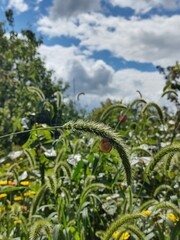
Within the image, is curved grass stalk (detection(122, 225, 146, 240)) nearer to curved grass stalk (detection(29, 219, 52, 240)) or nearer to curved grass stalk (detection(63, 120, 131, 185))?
curved grass stalk (detection(63, 120, 131, 185))

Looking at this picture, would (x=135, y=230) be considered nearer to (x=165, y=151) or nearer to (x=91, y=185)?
(x=165, y=151)

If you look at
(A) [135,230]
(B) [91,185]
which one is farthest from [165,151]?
(B) [91,185]

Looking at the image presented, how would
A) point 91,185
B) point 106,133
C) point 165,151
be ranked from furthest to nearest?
point 91,185, point 165,151, point 106,133

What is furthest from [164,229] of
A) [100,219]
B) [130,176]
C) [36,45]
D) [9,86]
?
[36,45]

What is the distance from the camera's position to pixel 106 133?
1616 mm

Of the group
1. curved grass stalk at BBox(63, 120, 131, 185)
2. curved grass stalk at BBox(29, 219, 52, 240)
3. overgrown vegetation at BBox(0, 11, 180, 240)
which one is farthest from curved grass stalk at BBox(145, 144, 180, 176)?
curved grass stalk at BBox(29, 219, 52, 240)

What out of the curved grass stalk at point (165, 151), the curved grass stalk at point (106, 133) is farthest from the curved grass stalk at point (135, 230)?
the curved grass stalk at point (165, 151)

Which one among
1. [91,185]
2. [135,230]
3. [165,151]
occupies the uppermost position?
[165,151]

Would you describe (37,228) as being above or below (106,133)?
below

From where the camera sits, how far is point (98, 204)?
125 inches

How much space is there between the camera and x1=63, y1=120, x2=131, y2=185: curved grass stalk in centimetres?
162

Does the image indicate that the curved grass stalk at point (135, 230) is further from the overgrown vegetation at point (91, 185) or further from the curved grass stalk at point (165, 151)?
the curved grass stalk at point (165, 151)

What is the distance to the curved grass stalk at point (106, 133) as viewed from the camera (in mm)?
1618

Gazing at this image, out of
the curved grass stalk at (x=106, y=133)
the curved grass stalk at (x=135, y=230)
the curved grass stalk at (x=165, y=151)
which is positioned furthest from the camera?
the curved grass stalk at (x=165, y=151)
